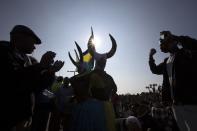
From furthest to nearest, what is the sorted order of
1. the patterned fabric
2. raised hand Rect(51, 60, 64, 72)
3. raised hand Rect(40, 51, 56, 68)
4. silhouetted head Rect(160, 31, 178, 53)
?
silhouetted head Rect(160, 31, 178, 53), the patterned fabric, raised hand Rect(51, 60, 64, 72), raised hand Rect(40, 51, 56, 68)

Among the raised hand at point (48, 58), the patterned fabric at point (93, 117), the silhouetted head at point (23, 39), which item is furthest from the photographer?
the patterned fabric at point (93, 117)

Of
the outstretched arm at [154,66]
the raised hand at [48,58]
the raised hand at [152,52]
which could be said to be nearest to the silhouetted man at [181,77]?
the outstretched arm at [154,66]

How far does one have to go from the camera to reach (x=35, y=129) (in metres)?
5.92

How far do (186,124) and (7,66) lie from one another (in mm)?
3224

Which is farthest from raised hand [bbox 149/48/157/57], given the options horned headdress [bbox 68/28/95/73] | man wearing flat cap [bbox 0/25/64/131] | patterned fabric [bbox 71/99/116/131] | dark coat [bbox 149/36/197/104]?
man wearing flat cap [bbox 0/25/64/131]

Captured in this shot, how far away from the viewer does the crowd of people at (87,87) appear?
2.45 meters

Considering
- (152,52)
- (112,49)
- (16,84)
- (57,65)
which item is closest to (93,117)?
(57,65)

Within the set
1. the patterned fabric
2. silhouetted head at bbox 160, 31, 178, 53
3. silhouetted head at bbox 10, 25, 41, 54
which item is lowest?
the patterned fabric

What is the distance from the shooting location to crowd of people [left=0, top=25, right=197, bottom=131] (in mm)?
2451

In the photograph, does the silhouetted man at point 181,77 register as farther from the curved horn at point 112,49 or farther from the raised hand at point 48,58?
the raised hand at point 48,58

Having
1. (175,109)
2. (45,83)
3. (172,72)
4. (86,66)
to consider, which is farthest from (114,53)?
(45,83)

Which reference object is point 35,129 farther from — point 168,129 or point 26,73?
point 26,73

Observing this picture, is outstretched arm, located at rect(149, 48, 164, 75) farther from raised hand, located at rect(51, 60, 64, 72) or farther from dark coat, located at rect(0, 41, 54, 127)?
dark coat, located at rect(0, 41, 54, 127)

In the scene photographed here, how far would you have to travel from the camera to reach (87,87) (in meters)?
4.83
